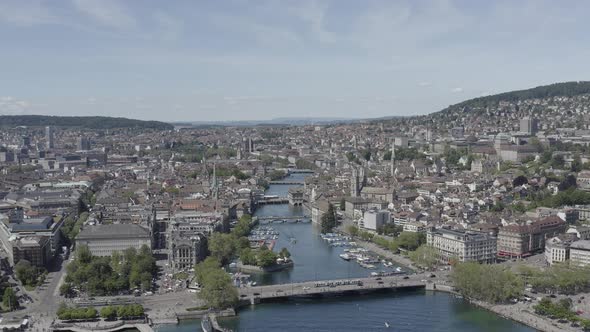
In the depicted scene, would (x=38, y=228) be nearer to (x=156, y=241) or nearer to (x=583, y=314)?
(x=156, y=241)

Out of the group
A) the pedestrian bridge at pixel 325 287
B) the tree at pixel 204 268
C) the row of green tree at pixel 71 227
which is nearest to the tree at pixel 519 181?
the pedestrian bridge at pixel 325 287

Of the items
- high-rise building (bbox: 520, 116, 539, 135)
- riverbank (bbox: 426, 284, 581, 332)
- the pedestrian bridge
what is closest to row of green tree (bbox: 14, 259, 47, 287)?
the pedestrian bridge

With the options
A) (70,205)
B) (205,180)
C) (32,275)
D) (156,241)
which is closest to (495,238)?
(156,241)

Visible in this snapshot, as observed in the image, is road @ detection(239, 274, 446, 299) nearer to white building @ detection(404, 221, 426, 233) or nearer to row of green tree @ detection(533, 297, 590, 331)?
row of green tree @ detection(533, 297, 590, 331)

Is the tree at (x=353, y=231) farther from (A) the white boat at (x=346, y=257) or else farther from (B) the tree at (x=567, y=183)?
(B) the tree at (x=567, y=183)

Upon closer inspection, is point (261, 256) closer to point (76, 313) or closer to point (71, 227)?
point (76, 313)
